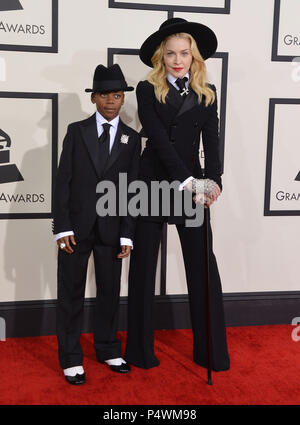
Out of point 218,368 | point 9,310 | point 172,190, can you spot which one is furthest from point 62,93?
point 218,368

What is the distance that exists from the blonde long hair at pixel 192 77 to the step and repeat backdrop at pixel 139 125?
1.89 ft

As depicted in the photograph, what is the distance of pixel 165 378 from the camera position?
311cm

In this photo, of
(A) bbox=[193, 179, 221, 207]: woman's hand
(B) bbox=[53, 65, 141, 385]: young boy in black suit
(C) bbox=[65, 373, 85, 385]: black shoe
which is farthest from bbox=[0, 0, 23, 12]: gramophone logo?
(C) bbox=[65, 373, 85, 385]: black shoe

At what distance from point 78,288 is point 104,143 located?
778 millimetres

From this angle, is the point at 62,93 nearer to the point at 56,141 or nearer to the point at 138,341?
the point at 56,141

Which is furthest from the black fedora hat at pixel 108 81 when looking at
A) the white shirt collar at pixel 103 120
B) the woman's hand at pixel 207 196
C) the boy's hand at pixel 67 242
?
the boy's hand at pixel 67 242

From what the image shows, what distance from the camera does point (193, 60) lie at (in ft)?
10.0

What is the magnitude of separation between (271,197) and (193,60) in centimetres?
124

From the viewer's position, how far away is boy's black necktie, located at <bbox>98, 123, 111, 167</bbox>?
300 cm

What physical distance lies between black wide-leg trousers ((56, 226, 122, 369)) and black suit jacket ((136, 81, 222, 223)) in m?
0.43

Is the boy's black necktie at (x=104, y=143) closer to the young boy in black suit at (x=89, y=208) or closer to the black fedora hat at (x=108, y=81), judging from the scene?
the young boy in black suit at (x=89, y=208)

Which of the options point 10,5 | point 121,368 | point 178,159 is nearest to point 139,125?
point 178,159

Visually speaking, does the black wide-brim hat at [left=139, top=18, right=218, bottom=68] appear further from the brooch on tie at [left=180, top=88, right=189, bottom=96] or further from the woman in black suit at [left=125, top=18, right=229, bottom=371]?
the brooch on tie at [left=180, top=88, right=189, bottom=96]

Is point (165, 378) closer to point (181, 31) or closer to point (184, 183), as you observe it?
point (184, 183)
